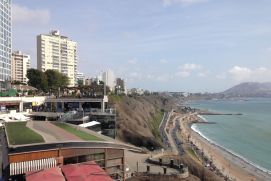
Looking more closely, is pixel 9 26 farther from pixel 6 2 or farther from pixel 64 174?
pixel 64 174

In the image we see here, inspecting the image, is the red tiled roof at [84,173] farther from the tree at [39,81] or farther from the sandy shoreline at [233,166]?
the tree at [39,81]

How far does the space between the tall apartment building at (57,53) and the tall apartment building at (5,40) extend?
62.2 m

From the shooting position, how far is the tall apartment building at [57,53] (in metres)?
157

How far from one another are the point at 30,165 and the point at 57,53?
14935 cm

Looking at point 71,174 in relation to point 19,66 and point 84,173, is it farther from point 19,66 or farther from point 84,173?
point 19,66

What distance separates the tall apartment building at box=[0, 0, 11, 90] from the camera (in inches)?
3273

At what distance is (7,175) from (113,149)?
19.3 feet

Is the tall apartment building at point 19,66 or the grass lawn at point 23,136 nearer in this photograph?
the grass lawn at point 23,136

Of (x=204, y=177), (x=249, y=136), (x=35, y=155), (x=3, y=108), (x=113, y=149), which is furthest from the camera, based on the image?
(x=249, y=136)

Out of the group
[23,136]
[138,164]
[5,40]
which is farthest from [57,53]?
[23,136]

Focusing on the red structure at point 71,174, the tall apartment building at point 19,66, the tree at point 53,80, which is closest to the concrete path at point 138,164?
the red structure at point 71,174

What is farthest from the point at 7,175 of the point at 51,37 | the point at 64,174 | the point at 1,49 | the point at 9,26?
the point at 51,37

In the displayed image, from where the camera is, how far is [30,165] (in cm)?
1884

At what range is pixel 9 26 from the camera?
3533 inches
